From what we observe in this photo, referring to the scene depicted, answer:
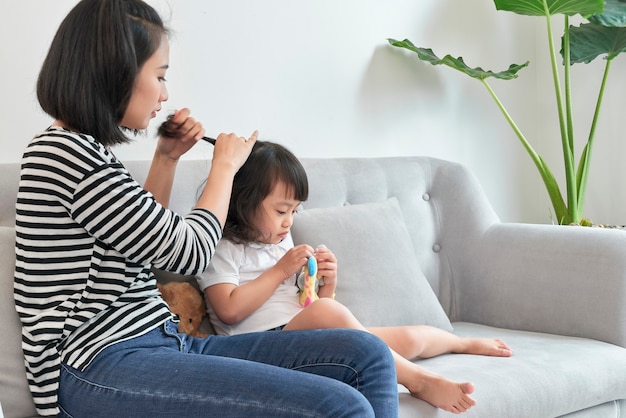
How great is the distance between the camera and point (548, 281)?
2.23 m

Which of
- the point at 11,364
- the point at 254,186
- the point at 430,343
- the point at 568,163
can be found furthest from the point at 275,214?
the point at 568,163

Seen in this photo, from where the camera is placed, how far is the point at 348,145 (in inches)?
107

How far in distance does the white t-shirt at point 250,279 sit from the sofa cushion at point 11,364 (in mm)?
458

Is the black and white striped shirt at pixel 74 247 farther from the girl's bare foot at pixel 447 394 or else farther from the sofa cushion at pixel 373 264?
the sofa cushion at pixel 373 264

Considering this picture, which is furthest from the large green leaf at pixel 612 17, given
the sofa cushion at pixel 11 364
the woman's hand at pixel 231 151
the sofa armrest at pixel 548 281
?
the sofa cushion at pixel 11 364

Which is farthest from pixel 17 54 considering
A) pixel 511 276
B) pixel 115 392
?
pixel 511 276

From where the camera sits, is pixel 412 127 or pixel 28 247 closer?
pixel 28 247

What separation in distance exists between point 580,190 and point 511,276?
833mm

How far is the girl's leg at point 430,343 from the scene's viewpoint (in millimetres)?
1854

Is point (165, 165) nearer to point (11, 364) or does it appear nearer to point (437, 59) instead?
point (11, 364)

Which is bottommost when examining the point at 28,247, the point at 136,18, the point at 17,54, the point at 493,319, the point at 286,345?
the point at 493,319

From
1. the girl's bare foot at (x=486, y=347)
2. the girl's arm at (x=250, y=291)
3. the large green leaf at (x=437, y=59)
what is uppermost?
the large green leaf at (x=437, y=59)

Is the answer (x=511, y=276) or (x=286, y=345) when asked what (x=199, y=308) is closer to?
(x=286, y=345)

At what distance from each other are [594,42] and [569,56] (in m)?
0.10
